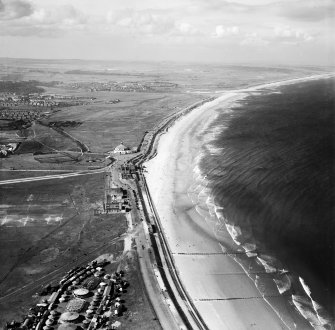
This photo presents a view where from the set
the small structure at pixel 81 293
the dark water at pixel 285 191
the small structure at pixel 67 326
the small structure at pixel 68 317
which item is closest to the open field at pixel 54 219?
the small structure at pixel 81 293

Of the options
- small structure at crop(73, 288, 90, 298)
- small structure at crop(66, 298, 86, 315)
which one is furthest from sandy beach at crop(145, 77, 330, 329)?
small structure at crop(66, 298, 86, 315)

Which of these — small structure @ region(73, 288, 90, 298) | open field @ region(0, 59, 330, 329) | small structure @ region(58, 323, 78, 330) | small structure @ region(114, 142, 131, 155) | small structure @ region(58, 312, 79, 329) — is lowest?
small structure @ region(58, 323, 78, 330)

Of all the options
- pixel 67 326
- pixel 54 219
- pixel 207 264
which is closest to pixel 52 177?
pixel 54 219

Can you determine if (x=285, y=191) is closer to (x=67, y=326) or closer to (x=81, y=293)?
(x=81, y=293)

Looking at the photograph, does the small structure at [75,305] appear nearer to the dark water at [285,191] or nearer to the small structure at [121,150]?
the dark water at [285,191]

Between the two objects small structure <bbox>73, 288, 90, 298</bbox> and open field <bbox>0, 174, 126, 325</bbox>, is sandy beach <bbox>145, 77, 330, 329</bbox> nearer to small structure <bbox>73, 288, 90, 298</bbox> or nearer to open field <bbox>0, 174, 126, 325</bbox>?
open field <bbox>0, 174, 126, 325</bbox>

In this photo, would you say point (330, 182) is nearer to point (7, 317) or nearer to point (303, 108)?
point (7, 317)
